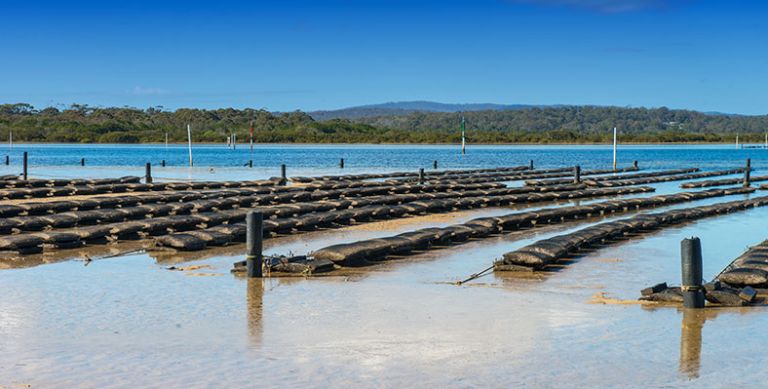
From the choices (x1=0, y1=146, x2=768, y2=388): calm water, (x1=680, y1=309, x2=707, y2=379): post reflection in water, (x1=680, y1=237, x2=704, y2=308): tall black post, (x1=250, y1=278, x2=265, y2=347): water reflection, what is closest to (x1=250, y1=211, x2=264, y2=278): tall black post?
(x1=250, y1=278, x2=265, y2=347): water reflection

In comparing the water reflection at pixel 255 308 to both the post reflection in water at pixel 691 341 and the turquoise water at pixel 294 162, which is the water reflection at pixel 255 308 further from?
the turquoise water at pixel 294 162

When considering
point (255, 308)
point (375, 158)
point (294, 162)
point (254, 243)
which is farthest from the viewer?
point (375, 158)

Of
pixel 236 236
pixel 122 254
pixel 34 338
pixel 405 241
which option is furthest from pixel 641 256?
pixel 34 338

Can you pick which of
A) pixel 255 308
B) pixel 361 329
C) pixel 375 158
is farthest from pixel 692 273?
pixel 375 158

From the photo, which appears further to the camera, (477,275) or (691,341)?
(477,275)

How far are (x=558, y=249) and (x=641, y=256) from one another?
2621mm

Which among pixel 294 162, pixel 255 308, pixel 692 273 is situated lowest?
pixel 294 162

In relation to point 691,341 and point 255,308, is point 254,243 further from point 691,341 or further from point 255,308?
point 691,341

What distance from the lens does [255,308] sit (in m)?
13.0

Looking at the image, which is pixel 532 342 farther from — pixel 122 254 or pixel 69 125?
Answer: pixel 69 125

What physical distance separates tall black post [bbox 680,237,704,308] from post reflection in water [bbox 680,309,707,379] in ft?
0.47

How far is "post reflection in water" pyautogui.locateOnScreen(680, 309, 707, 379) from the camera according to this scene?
9.77 m

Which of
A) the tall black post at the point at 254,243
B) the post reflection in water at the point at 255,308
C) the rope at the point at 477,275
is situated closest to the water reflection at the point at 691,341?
the rope at the point at 477,275

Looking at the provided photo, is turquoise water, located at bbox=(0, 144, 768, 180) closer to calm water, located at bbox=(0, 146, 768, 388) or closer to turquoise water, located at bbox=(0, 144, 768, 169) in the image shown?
turquoise water, located at bbox=(0, 144, 768, 169)
